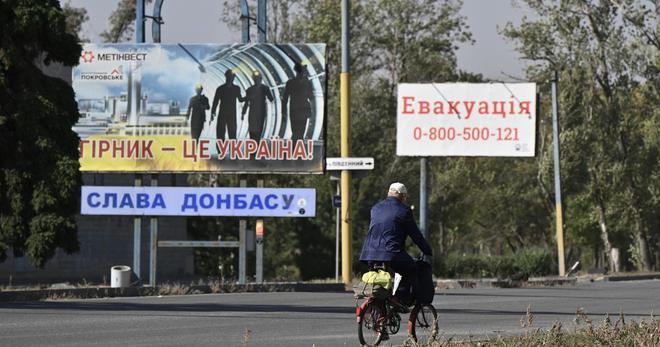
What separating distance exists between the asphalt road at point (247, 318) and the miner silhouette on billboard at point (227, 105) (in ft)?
28.9

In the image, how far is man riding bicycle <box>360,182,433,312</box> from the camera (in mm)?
13070

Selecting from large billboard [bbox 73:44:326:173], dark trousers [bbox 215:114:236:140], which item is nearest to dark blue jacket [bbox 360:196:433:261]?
large billboard [bbox 73:44:326:173]

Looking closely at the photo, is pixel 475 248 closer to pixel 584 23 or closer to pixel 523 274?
pixel 584 23

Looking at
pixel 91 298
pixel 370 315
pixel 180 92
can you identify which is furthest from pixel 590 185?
pixel 370 315

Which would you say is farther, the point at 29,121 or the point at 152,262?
the point at 152,262

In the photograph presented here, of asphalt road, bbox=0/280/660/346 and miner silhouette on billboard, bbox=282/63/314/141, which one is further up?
miner silhouette on billboard, bbox=282/63/314/141

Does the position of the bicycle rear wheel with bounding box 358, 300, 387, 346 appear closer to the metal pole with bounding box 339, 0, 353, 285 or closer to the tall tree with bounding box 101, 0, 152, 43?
the metal pole with bounding box 339, 0, 353, 285

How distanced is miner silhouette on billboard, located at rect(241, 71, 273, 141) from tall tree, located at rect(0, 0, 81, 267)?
10297 mm

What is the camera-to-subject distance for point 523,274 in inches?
1503

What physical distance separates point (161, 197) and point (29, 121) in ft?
34.2

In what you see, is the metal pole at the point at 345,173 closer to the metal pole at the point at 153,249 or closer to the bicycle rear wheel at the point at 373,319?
the metal pole at the point at 153,249

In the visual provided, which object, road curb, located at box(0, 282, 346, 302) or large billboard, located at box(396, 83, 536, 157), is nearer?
road curb, located at box(0, 282, 346, 302)

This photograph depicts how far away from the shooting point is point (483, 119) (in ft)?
136

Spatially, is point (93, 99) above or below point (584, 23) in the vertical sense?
below
